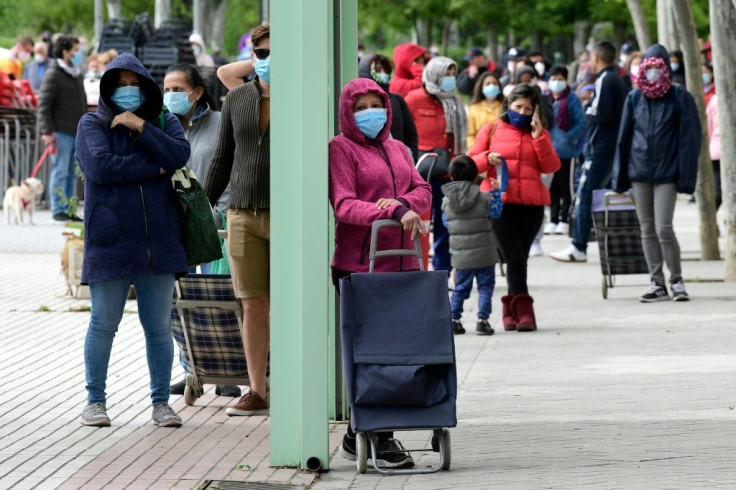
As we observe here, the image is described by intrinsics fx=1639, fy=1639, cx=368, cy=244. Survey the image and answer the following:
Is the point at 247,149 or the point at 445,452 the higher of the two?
the point at 247,149

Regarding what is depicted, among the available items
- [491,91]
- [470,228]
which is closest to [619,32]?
[491,91]

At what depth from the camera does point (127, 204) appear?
789cm

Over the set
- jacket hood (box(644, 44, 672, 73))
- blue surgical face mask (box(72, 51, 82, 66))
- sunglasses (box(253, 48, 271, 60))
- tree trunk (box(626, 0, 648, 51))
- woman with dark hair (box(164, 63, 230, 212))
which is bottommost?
woman with dark hair (box(164, 63, 230, 212))

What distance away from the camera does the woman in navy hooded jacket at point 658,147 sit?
12852 millimetres

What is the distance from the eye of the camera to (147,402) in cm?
889

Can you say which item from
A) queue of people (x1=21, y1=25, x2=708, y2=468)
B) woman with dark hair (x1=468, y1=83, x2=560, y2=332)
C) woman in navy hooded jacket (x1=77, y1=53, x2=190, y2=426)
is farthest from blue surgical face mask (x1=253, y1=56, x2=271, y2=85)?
woman with dark hair (x1=468, y1=83, x2=560, y2=332)

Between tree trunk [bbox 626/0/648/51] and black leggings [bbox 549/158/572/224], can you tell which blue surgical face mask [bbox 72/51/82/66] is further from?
tree trunk [bbox 626/0/648/51]

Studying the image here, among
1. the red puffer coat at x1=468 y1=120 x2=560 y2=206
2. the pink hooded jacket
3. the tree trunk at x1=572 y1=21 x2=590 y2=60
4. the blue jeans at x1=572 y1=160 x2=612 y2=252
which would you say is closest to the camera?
the pink hooded jacket

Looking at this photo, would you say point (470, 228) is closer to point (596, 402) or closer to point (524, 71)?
point (596, 402)

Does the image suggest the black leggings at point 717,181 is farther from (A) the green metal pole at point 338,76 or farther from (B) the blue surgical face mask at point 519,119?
(A) the green metal pole at point 338,76

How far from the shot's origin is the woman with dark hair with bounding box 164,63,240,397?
28.9 ft

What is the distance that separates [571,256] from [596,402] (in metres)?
8.49

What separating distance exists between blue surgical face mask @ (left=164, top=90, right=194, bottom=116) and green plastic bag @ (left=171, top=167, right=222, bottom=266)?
2.74 feet

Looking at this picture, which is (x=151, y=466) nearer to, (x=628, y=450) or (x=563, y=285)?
(x=628, y=450)
